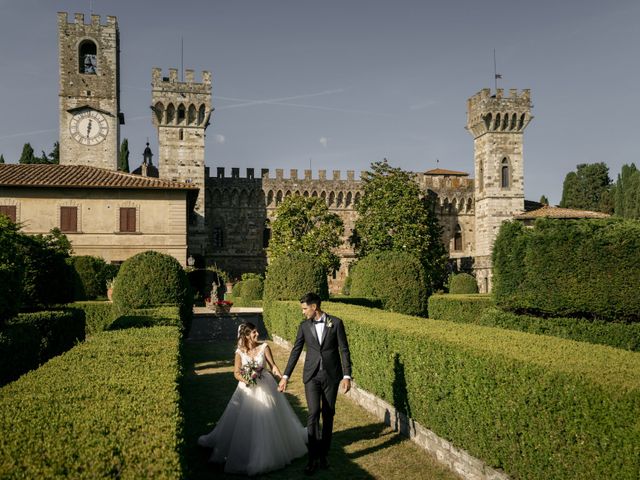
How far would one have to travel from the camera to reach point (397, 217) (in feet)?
139

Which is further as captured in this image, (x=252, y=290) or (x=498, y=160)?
(x=498, y=160)

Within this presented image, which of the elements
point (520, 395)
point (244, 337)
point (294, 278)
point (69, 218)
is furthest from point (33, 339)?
point (69, 218)

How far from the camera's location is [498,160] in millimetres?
50000

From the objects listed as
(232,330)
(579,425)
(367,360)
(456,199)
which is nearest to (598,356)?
(579,425)

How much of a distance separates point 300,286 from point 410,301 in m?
3.41

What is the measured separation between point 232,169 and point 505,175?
22.3 m

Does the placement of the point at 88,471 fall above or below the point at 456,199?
below

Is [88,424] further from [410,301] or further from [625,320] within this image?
[410,301]

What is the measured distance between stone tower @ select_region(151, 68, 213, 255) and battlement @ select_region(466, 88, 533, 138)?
21.6m

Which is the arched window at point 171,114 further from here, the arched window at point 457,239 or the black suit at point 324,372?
the black suit at point 324,372

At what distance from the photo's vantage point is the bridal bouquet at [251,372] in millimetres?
7133

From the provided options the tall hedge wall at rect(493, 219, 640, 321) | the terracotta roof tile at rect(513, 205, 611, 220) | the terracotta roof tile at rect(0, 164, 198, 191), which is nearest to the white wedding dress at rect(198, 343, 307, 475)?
the tall hedge wall at rect(493, 219, 640, 321)

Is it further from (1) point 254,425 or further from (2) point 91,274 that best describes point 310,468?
(2) point 91,274

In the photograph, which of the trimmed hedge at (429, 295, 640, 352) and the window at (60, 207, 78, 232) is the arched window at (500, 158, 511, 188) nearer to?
the window at (60, 207, 78, 232)
